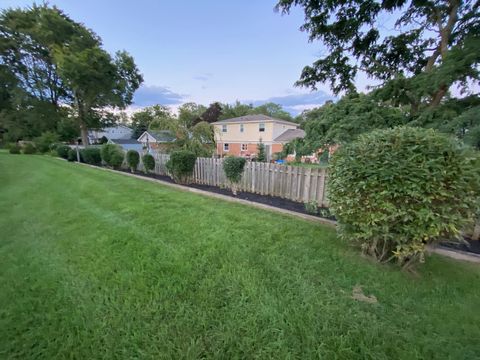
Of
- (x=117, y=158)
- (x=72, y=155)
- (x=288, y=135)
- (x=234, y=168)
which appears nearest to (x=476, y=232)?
(x=234, y=168)

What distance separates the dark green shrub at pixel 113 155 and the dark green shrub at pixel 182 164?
19.1 feet

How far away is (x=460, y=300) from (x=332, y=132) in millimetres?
3888

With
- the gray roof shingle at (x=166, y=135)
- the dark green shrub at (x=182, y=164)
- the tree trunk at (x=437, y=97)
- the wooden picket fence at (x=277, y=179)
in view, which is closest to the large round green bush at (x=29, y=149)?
the gray roof shingle at (x=166, y=135)

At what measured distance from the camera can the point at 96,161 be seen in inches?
571

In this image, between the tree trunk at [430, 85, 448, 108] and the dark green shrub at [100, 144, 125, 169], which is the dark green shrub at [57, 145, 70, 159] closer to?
the dark green shrub at [100, 144, 125, 169]

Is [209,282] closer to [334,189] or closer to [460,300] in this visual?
[334,189]

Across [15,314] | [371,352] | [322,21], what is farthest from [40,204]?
[322,21]

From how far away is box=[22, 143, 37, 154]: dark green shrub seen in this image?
23.0 metres

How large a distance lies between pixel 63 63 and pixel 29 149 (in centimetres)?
1017

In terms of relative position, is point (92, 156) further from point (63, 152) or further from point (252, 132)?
point (252, 132)

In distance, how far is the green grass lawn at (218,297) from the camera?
160 cm

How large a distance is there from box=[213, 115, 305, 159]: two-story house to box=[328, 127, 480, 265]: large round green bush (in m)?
21.6

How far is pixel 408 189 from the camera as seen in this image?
7.18 ft

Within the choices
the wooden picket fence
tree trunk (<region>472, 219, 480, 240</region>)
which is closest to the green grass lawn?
tree trunk (<region>472, 219, 480, 240</region>)
